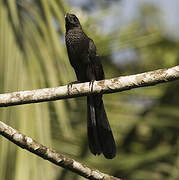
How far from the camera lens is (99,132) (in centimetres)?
325

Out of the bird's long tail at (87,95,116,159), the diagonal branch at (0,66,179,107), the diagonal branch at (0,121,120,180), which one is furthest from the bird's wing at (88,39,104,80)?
the diagonal branch at (0,121,120,180)

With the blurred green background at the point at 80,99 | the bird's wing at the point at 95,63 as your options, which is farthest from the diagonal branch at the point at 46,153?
the bird's wing at the point at 95,63

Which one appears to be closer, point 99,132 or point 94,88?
point 94,88

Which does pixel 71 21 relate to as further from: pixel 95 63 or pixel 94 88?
pixel 94 88

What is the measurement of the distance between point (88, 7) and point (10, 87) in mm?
3714

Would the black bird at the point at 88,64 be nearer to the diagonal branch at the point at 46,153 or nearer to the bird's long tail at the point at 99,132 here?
the bird's long tail at the point at 99,132

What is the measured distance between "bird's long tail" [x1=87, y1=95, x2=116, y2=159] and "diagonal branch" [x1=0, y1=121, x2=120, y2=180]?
2.11 ft

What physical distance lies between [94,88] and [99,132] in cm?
71

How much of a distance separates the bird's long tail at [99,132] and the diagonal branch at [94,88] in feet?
1.89

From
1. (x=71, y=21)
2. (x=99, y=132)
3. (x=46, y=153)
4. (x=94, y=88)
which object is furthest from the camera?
(x=71, y=21)

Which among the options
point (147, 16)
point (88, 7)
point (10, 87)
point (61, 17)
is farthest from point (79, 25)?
point (147, 16)

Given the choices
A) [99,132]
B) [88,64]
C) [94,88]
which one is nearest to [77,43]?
[88,64]

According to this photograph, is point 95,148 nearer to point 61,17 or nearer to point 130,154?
point 61,17

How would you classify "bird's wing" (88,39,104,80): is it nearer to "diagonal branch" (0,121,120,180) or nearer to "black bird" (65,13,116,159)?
"black bird" (65,13,116,159)
